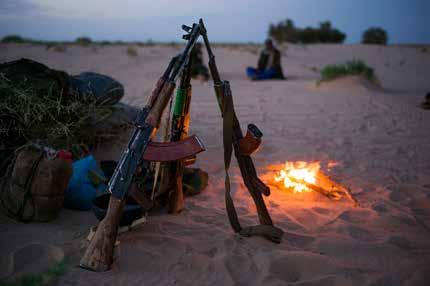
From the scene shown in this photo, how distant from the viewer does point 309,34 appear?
4572cm

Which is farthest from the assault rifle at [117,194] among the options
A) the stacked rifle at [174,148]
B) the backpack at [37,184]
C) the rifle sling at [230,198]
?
the backpack at [37,184]

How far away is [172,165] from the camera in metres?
3.40

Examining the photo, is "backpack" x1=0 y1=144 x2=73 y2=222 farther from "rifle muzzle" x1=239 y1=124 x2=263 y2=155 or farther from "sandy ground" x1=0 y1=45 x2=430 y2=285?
"rifle muzzle" x1=239 y1=124 x2=263 y2=155

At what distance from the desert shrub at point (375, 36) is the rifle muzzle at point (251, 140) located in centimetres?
4838

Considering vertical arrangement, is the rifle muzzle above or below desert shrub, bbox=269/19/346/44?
below

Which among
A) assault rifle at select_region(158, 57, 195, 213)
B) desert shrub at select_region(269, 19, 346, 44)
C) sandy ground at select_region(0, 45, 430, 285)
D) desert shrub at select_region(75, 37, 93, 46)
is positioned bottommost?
sandy ground at select_region(0, 45, 430, 285)

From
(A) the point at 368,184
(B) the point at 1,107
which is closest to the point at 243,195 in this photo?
(A) the point at 368,184

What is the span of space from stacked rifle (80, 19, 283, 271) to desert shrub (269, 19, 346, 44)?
43.4 m

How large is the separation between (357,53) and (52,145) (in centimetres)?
2580

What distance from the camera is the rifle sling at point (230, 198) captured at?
2744 mm

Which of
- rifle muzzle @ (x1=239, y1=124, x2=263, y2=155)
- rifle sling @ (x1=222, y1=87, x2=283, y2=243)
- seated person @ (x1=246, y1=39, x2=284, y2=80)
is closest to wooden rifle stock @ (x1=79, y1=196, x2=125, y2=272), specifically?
rifle sling @ (x1=222, y1=87, x2=283, y2=243)

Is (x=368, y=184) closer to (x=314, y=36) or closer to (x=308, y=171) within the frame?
(x=308, y=171)

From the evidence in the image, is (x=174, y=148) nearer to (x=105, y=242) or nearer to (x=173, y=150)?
(x=173, y=150)

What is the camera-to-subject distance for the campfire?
411cm
